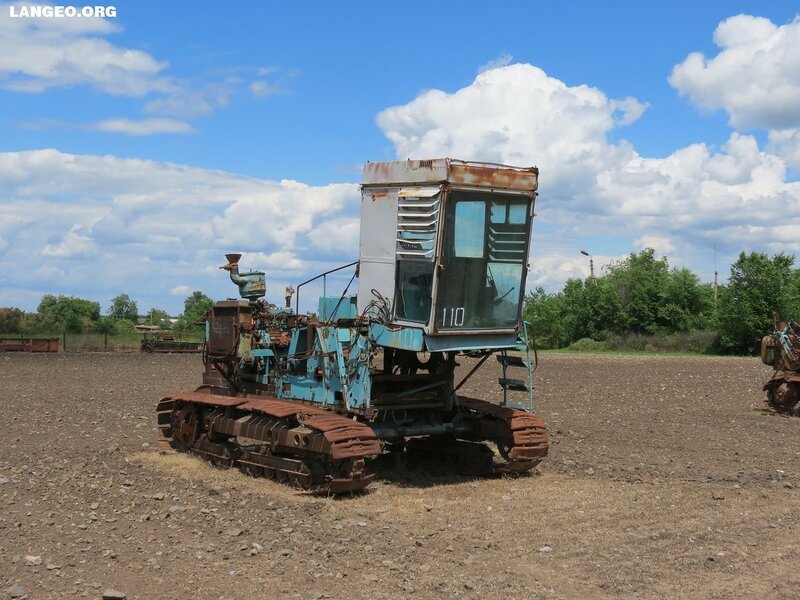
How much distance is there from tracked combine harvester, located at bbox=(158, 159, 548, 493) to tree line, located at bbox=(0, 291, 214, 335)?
24.9 metres

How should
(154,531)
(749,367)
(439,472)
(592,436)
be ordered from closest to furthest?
(154,531)
(439,472)
(592,436)
(749,367)

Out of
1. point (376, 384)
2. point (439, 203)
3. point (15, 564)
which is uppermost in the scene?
point (439, 203)

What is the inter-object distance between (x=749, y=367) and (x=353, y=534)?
3211cm

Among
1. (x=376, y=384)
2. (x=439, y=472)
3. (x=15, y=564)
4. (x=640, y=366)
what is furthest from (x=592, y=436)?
(x=640, y=366)

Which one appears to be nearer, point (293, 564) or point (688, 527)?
point (293, 564)

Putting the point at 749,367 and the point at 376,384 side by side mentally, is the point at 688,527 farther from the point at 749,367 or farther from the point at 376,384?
the point at 749,367

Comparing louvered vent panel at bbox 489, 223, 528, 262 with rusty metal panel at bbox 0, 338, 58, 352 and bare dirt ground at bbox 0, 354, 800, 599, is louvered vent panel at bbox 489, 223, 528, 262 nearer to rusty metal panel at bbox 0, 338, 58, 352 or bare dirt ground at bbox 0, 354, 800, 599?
bare dirt ground at bbox 0, 354, 800, 599

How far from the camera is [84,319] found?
88.8 metres

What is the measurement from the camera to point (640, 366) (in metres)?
39.4

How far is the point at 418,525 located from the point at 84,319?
83392 mm

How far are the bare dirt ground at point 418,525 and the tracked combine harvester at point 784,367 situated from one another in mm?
3179

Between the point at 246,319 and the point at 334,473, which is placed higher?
the point at 246,319

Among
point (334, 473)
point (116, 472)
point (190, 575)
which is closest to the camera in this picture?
point (190, 575)

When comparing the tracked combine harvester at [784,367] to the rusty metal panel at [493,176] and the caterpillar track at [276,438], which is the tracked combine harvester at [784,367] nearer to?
the rusty metal panel at [493,176]
